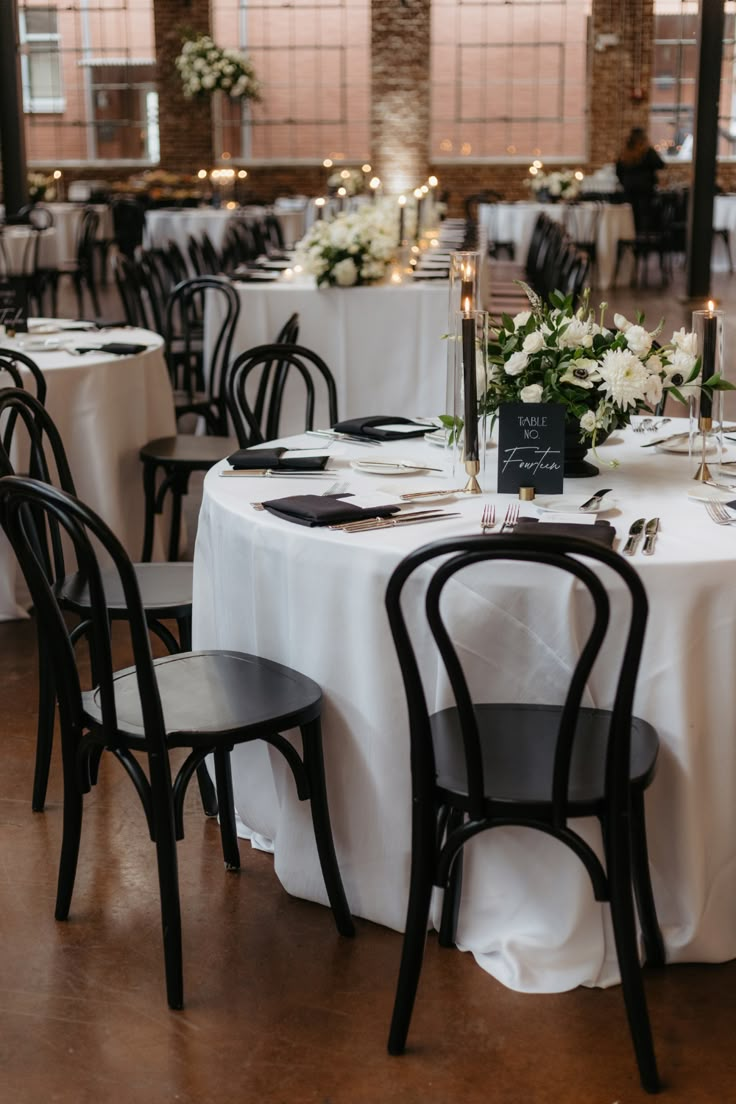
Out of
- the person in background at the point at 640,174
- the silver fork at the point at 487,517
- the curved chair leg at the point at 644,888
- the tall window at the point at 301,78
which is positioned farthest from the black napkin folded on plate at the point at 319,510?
the tall window at the point at 301,78

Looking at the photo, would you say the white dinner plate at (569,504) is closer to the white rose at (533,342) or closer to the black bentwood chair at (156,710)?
the white rose at (533,342)

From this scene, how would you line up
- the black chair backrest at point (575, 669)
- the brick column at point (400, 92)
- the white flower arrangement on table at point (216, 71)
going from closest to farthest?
the black chair backrest at point (575, 669), the white flower arrangement on table at point (216, 71), the brick column at point (400, 92)

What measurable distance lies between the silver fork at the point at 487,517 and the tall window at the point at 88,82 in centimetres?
1691

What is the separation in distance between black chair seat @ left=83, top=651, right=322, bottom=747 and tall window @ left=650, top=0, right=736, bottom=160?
16.0m

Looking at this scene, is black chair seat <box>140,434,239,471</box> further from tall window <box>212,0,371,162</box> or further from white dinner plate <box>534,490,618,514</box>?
tall window <box>212,0,371,162</box>

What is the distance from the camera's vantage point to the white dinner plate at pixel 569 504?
2.53 m

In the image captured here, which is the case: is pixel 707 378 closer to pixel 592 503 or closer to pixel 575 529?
pixel 592 503

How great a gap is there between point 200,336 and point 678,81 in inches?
491

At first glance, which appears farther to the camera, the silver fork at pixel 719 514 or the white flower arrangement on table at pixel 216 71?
the white flower arrangement on table at pixel 216 71

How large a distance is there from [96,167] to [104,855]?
17.1 metres

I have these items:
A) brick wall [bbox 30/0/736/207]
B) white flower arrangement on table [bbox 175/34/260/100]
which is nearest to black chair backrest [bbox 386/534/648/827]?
white flower arrangement on table [bbox 175/34/260/100]

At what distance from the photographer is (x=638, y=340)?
105 inches

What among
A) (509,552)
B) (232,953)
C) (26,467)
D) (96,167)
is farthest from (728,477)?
(96,167)

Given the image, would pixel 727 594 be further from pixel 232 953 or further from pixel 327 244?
pixel 327 244
